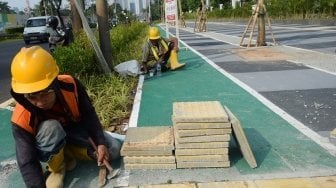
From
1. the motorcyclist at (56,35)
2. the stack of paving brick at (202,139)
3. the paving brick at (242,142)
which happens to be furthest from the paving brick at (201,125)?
the motorcyclist at (56,35)

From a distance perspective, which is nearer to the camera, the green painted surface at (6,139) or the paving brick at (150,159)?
the paving brick at (150,159)

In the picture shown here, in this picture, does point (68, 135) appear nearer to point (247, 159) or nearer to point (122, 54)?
point (247, 159)

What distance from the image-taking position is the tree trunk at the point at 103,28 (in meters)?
→ 8.48

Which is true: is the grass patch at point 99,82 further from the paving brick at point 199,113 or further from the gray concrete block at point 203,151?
the gray concrete block at point 203,151

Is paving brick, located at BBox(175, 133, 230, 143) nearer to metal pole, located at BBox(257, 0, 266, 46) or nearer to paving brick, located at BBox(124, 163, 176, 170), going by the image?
paving brick, located at BBox(124, 163, 176, 170)

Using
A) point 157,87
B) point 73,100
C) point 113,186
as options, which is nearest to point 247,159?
point 113,186

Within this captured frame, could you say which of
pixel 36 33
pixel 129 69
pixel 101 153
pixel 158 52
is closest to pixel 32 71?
pixel 101 153

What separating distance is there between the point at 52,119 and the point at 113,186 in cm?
82

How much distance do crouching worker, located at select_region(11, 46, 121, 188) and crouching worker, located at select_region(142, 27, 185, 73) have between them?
526cm

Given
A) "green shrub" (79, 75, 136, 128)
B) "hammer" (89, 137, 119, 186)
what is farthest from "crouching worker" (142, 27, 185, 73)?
"hammer" (89, 137, 119, 186)

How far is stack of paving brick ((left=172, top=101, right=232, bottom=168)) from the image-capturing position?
3738 millimetres

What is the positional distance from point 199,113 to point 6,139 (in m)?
2.70

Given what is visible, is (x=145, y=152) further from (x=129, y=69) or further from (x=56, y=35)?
(x=56, y=35)

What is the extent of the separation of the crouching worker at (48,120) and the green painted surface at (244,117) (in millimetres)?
1438
